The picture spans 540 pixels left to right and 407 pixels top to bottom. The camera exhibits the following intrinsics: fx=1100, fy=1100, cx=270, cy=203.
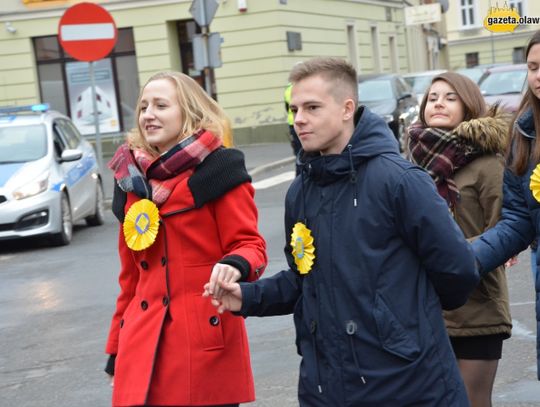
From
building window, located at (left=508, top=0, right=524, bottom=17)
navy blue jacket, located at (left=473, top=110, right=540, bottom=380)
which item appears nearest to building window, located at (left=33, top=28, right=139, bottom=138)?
building window, located at (left=508, top=0, right=524, bottom=17)

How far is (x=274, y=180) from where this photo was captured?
1948 centimetres

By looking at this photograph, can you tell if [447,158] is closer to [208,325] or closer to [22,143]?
[208,325]

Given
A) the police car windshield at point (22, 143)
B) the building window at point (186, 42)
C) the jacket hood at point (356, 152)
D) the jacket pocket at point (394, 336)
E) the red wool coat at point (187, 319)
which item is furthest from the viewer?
the building window at point (186, 42)

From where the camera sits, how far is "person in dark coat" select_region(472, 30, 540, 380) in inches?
150

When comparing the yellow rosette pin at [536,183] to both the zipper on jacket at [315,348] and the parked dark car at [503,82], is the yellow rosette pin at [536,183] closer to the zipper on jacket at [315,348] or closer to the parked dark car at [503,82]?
the zipper on jacket at [315,348]

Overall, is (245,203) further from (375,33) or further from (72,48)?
(375,33)

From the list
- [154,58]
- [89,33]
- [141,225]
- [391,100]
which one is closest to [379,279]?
[141,225]

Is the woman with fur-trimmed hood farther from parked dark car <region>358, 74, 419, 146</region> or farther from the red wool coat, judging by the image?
parked dark car <region>358, 74, 419, 146</region>

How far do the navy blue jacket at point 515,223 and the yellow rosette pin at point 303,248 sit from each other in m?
0.82

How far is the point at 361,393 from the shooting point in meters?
3.19

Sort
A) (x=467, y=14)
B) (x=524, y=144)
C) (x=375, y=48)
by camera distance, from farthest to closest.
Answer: (x=467, y=14) < (x=375, y=48) < (x=524, y=144)

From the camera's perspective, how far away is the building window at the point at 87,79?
29000 millimetres

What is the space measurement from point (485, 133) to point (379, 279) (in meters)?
1.45

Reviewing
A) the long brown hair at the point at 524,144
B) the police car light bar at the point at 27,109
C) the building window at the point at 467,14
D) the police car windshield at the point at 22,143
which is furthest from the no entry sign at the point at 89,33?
the building window at the point at 467,14
